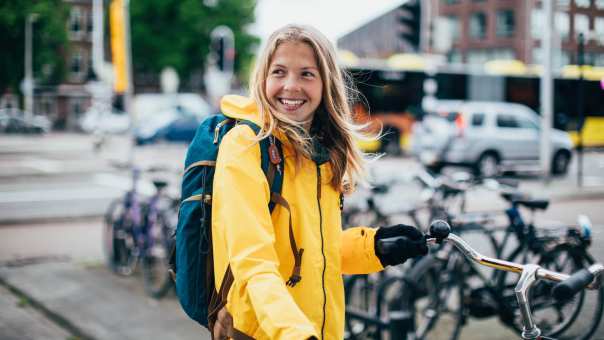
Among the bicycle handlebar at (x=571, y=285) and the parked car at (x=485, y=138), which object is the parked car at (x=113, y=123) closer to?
the parked car at (x=485, y=138)

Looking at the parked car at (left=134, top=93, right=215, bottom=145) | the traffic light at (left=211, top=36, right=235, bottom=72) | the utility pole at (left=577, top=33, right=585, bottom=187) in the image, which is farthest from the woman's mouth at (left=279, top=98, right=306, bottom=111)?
the parked car at (left=134, top=93, right=215, bottom=145)

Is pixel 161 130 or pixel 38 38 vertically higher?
pixel 38 38

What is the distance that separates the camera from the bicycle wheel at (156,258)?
238 inches

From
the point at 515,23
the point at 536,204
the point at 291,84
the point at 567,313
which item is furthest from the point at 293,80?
the point at 515,23

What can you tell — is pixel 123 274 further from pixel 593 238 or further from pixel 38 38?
pixel 38 38

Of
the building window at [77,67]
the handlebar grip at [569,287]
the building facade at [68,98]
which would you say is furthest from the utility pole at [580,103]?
the building window at [77,67]

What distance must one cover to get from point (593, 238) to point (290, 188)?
2717 mm

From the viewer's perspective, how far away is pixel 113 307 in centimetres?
558

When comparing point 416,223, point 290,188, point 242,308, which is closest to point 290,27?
point 290,188

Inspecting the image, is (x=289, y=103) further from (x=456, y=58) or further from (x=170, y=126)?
(x=170, y=126)

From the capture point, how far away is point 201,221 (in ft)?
6.43

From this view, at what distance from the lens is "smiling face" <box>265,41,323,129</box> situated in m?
2.02

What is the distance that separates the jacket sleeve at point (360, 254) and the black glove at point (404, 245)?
0.04m

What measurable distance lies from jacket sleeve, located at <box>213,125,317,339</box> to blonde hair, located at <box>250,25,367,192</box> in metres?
0.09
